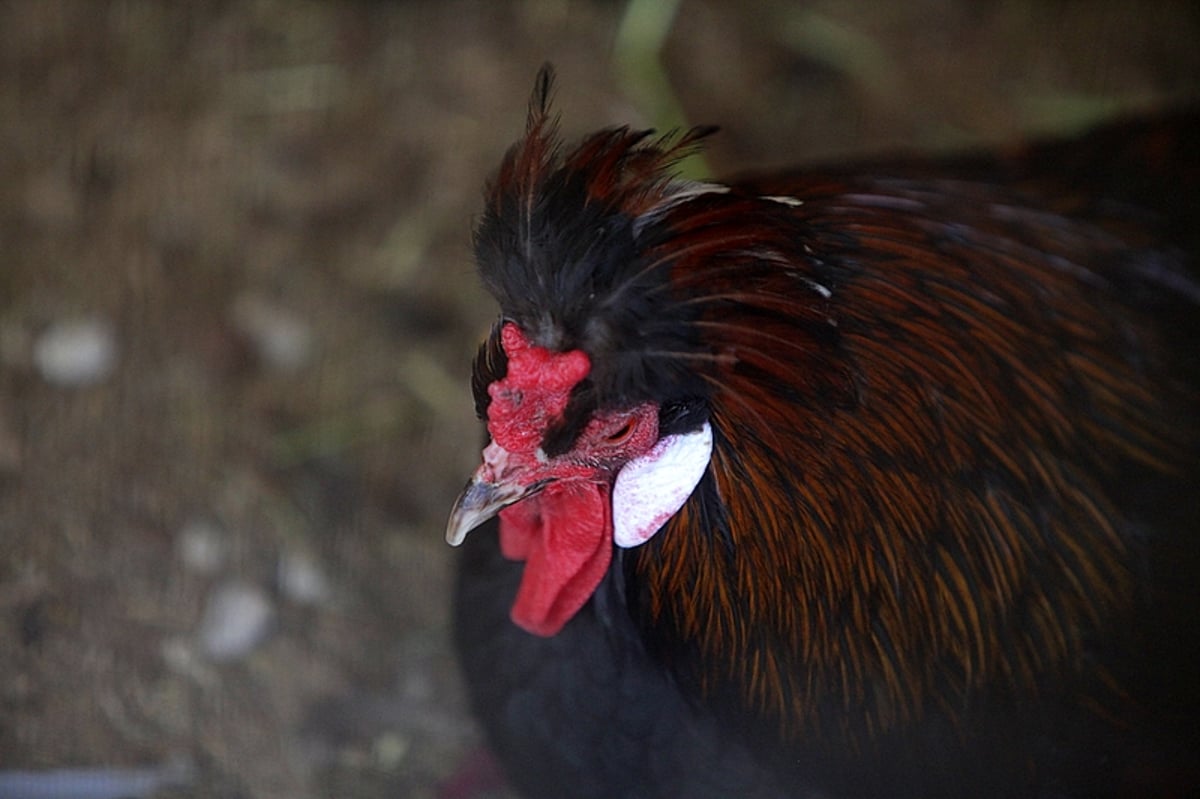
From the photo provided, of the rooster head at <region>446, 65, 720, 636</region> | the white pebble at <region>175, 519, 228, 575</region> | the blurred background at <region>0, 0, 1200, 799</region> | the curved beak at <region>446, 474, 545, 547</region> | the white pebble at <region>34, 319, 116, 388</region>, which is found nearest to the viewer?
the rooster head at <region>446, 65, 720, 636</region>

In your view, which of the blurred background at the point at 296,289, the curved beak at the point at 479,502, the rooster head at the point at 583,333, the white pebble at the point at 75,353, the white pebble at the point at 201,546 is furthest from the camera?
the white pebble at the point at 75,353

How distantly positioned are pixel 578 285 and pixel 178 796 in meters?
1.33

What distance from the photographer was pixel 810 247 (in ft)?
4.41

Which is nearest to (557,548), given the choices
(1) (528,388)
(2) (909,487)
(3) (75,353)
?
(1) (528,388)

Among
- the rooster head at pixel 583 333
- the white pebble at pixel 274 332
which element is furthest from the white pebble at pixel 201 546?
the rooster head at pixel 583 333

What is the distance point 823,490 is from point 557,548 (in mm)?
336

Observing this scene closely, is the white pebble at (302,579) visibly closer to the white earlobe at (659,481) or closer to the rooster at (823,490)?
the rooster at (823,490)

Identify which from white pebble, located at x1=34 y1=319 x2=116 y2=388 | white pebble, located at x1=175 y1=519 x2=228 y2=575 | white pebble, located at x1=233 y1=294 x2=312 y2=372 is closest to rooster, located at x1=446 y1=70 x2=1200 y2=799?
white pebble, located at x1=175 y1=519 x2=228 y2=575

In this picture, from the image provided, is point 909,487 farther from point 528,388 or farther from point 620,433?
point 528,388

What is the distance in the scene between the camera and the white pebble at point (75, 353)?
7.82ft

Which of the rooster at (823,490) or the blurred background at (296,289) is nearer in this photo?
the rooster at (823,490)

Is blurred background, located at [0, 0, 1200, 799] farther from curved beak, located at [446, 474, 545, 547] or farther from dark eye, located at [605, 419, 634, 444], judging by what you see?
dark eye, located at [605, 419, 634, 444]

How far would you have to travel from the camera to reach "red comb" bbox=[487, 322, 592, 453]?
3.92 feet

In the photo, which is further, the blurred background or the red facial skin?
the blurred background
